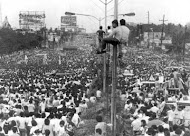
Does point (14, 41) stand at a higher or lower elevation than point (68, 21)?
lower

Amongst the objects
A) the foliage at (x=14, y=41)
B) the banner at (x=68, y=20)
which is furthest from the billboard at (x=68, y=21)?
the foliage at (x=14, y=41)

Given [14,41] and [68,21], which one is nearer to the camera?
[14,41]

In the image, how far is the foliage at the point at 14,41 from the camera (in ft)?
246

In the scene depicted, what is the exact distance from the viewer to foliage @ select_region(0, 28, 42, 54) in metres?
74.9

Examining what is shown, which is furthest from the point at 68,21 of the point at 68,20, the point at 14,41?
the point at 14,41

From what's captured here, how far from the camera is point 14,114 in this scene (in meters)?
15.1

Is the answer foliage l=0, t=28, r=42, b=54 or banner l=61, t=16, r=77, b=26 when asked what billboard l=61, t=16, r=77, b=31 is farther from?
foliage l=0, t=28, r=42, b=54

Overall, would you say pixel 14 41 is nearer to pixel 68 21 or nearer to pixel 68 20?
pixel 68 20

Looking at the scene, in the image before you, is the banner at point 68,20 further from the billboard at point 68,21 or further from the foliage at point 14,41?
the foliage at point 14,41

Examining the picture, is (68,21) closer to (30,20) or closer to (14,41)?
(30,20)

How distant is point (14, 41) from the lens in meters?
76.8

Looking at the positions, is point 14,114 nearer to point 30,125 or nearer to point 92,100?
point 30,125

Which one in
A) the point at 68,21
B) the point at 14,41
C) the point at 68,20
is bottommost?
the point at 14,41

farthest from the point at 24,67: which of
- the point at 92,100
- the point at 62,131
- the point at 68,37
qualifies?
the point at 68,37
